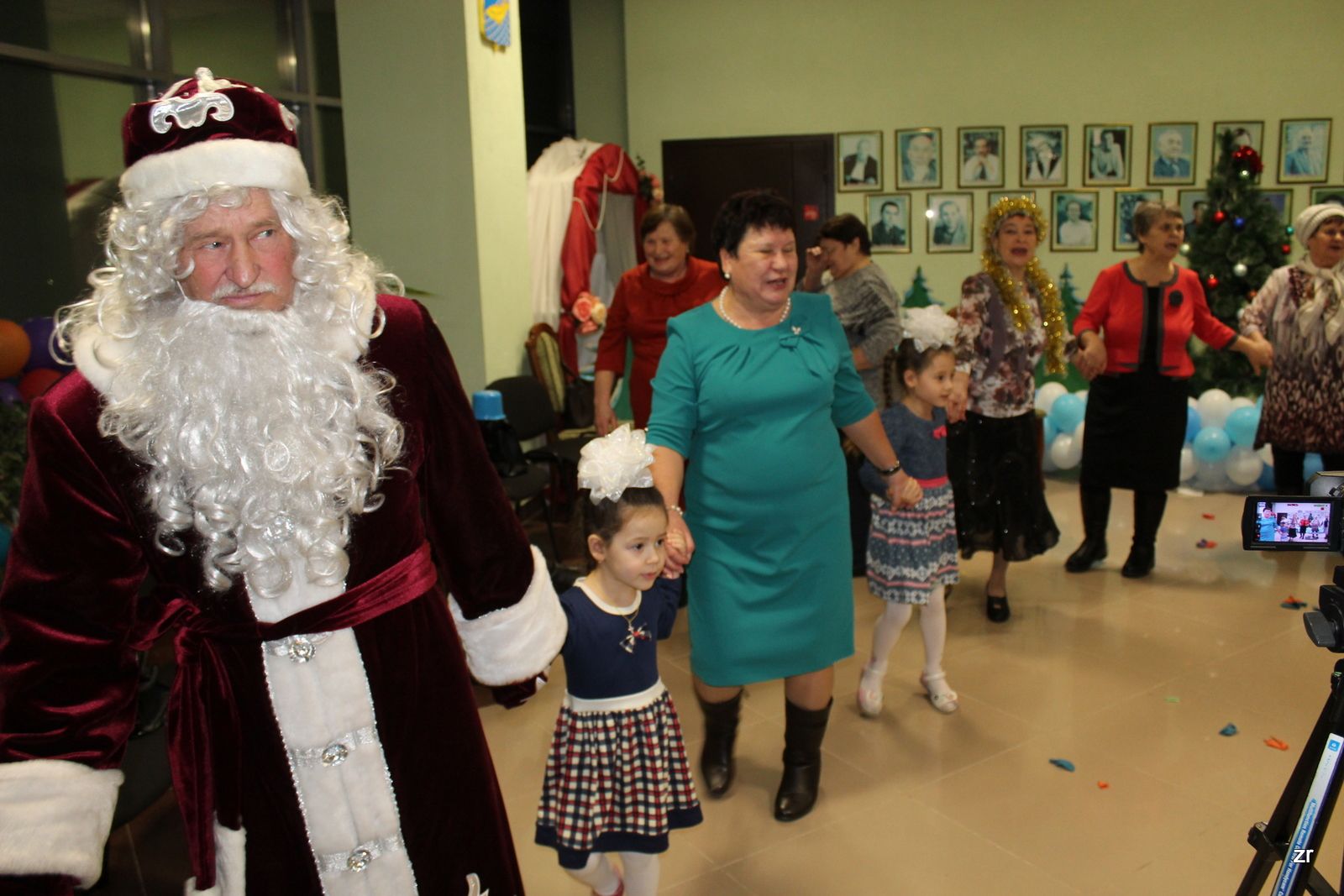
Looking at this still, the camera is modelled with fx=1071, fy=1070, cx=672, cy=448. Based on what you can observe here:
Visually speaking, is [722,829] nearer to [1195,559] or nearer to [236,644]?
[236,644]

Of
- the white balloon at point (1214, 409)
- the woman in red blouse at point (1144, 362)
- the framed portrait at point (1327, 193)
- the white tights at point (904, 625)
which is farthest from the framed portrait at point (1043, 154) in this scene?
the white tights at point (904, 625)

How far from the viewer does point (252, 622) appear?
4.94ft

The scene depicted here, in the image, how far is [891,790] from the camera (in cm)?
304

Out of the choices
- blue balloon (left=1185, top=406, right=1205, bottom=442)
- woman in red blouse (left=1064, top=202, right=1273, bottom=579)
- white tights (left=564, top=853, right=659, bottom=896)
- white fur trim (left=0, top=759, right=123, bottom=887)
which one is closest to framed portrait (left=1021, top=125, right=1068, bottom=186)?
blue balloon (left=1185, top=406, right=1205, bottom=442)

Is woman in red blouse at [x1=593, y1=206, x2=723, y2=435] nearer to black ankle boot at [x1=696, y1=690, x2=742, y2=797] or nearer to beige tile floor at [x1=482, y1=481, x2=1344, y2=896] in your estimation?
beige tile floor at [x1=482, y1=481, x2=1344, y2=896]

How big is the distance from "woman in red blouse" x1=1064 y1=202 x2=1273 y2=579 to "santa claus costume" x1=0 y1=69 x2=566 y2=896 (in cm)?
360

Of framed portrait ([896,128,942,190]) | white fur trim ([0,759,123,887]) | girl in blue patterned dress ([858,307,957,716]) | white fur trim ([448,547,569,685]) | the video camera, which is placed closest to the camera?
white fur trim ([0,759,123,887])

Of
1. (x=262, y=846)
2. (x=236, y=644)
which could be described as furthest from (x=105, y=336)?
(x=262, y=846)

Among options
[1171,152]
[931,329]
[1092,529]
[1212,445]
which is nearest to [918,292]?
[1171,152]

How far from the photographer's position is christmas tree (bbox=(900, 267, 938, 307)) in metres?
8.38

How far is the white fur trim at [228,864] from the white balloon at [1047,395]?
6159 mm

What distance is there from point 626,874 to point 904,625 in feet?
4.96

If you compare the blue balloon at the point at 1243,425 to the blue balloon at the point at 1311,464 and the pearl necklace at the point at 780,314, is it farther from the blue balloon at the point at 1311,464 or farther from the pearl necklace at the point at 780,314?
the pearl necklace at the point at 780,314

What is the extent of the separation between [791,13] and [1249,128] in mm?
3492
